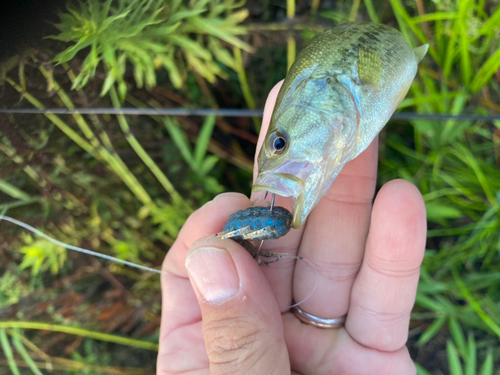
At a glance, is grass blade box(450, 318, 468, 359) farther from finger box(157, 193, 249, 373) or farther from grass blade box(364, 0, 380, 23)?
grass blade box(364, 0, 380, 23)

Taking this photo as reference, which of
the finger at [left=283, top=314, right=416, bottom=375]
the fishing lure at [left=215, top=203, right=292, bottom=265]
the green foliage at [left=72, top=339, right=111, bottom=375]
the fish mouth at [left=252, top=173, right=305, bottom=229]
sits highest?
Answer: the fish mouth at [left=252, top=173, right=305, bottom=229]

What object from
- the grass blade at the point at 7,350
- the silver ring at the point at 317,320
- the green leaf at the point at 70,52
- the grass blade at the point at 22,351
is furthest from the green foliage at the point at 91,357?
the green leaf at the point at 70,52

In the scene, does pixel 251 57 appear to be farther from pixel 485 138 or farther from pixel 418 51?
pixel 485 138

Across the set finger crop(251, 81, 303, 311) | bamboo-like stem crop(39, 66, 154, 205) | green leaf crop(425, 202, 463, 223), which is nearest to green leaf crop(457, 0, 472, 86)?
green leaf crop(425, 202, 463, 223)

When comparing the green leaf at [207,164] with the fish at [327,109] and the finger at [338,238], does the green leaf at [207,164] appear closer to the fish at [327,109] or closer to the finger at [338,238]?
the finger at [338,238]

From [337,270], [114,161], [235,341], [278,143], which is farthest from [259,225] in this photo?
[114,161]
